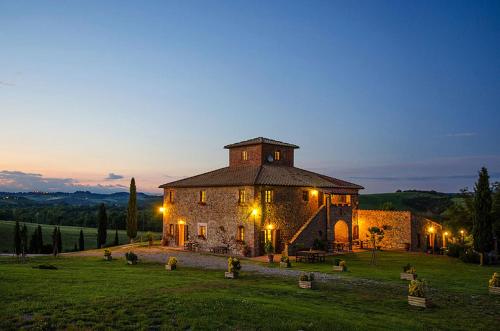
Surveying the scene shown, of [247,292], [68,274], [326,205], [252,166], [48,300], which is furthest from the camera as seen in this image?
[252,166]

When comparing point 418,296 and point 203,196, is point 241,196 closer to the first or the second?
point 203,196

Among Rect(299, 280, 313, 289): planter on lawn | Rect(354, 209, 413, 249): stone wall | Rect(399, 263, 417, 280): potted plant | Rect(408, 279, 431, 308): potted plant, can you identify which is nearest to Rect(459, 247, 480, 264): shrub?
Rect(354, 209, 413, 249): stone wall

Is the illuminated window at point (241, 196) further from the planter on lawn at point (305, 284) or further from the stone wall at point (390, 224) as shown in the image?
the planter on lawn at point (305, 284)

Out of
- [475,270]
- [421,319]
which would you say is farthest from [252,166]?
[421,319]

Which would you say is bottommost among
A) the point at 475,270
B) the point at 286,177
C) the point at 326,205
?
the point at 475,270

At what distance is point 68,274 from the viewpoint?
19875mm

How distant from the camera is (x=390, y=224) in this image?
38.5m

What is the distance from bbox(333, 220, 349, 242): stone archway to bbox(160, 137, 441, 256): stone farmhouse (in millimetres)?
94

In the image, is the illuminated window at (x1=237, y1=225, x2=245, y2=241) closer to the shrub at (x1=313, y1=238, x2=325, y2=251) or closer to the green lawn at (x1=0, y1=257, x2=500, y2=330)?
the shrub at (x1=313, y1=238, x2=325, y2=251)

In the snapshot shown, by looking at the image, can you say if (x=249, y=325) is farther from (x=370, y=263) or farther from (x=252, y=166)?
(x=252, y=166)

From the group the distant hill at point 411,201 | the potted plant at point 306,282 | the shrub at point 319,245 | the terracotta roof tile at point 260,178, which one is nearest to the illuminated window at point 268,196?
the terracotta roof tile at point 260,178

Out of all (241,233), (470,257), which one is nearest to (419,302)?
(470,257)

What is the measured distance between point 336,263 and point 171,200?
21.0 m

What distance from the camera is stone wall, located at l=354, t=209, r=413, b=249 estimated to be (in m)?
37.4
